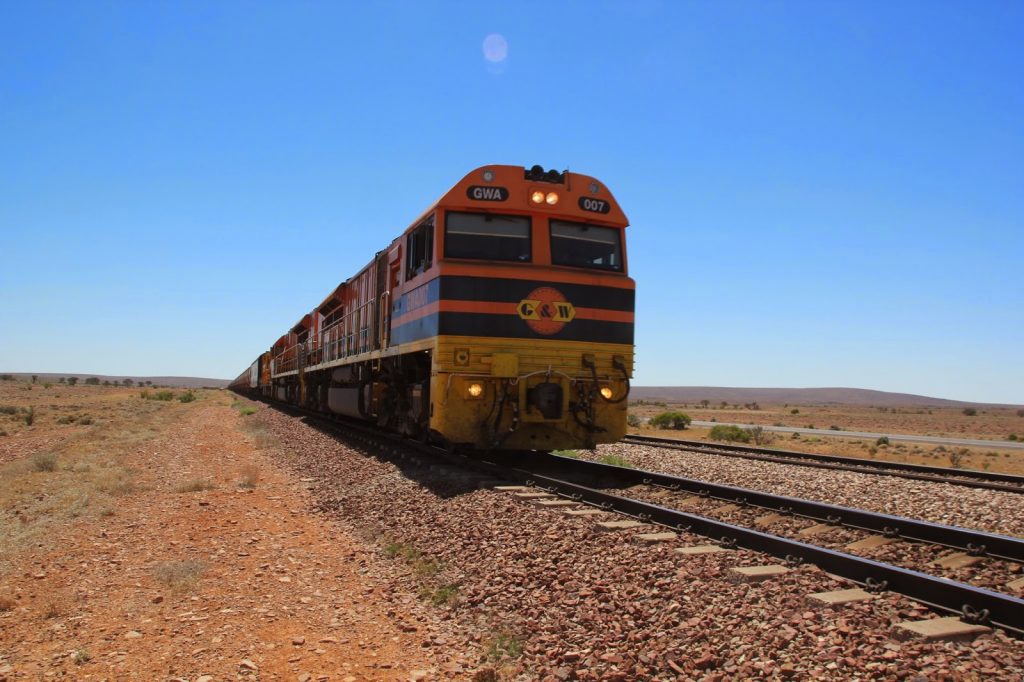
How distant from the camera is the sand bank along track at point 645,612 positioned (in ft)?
12.4

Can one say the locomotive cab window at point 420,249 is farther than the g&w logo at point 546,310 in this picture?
Yes

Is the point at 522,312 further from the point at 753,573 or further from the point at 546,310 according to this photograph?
the point at 753,573

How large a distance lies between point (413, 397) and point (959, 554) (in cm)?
825

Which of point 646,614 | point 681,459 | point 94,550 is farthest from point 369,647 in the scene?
point 681,459

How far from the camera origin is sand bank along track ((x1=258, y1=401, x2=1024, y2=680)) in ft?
12.4

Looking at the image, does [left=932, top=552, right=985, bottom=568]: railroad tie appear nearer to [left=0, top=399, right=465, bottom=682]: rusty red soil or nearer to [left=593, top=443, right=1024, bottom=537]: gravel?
[left=593, top=443, right=1024, bottom=537]: gravel

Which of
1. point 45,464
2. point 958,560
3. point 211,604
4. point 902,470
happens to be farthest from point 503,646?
point 45,464

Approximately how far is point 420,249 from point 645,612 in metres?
8.10

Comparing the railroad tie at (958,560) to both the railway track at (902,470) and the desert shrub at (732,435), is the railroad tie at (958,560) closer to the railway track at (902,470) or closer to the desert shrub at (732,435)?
the railway track at (902,470)

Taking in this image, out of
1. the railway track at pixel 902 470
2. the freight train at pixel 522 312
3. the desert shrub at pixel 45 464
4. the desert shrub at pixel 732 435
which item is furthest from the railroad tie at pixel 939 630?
the desert shrub at pixel 732 435

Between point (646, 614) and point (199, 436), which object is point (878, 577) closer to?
point (646, 614)

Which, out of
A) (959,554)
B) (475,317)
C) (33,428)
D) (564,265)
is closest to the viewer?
(959,554)

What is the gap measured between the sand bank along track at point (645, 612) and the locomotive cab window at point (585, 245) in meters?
4.53

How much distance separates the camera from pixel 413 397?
12242 millimetres
